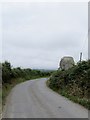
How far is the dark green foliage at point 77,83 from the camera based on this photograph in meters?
23.4

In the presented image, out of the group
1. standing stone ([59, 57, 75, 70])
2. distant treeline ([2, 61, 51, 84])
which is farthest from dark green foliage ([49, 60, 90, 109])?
standing stone ([59, 57, 75, 70])

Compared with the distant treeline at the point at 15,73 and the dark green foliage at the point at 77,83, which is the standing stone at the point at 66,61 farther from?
the dark green foliage at the point at 77,83

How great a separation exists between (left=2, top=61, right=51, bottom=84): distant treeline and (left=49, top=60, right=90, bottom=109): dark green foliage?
27.1ft

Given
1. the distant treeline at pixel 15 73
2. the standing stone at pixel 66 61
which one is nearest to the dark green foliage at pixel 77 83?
the distant treeline at pixel 15 73

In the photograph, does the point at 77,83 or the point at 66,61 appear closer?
the point at 77,83

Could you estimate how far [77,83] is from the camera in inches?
1066

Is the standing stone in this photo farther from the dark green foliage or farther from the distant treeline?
the dark green foliage

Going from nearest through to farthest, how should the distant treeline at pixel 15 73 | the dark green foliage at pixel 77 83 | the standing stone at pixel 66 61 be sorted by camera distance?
the dark green foliage at pixel 77 83
the distant treeline at pixel 15 73
the standing stone at pixel 66 61

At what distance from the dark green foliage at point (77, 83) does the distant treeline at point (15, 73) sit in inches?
325

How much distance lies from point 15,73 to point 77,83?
2759 centimetres

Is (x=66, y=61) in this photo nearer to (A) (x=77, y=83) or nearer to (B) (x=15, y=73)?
(B) (x=15, y=73)

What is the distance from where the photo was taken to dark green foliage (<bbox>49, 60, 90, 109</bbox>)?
76.9ft

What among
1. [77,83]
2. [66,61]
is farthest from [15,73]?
[77,83]

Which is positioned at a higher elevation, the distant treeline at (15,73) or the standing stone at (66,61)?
the standing stone at (66,61)
